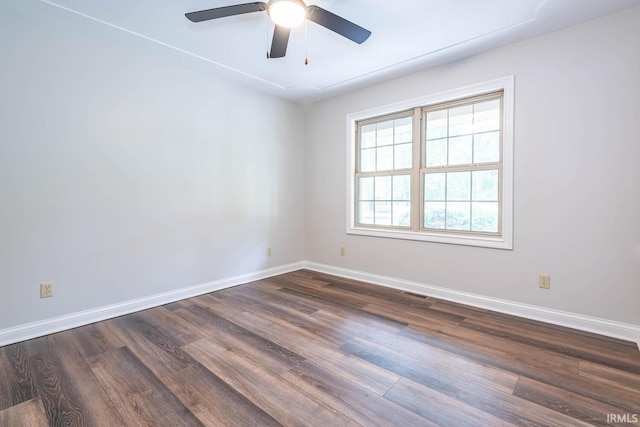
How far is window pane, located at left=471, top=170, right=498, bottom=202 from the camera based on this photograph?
2975 mm

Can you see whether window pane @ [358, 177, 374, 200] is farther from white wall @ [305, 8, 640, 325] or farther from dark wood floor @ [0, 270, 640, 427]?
dark wood floor @ [0, 270, 640, 427]

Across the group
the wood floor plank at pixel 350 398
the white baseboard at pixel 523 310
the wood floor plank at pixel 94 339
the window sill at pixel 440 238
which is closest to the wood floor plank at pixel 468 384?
the wood floor plank at pixel 350 398

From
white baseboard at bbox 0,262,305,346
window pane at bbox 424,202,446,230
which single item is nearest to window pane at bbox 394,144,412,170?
window pane at bbox 424,202,446,230

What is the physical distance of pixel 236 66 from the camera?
320 centimetres

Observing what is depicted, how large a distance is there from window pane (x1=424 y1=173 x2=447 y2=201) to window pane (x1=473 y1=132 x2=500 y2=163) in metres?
0.39

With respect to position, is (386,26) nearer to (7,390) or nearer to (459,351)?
(459,351)

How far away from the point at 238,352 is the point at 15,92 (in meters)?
2.63

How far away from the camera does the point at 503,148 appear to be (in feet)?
9.29

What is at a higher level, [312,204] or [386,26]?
[386,26]

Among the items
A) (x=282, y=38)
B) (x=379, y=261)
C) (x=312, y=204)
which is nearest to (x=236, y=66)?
(x=282, y=38)

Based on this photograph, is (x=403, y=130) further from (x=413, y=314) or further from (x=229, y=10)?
(x=229, y=10)

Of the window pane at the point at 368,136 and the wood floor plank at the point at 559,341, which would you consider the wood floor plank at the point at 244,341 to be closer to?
the wood floor plank at the point at 559,341

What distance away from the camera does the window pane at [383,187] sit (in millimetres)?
3824

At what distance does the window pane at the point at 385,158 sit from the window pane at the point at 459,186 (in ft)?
2.55
